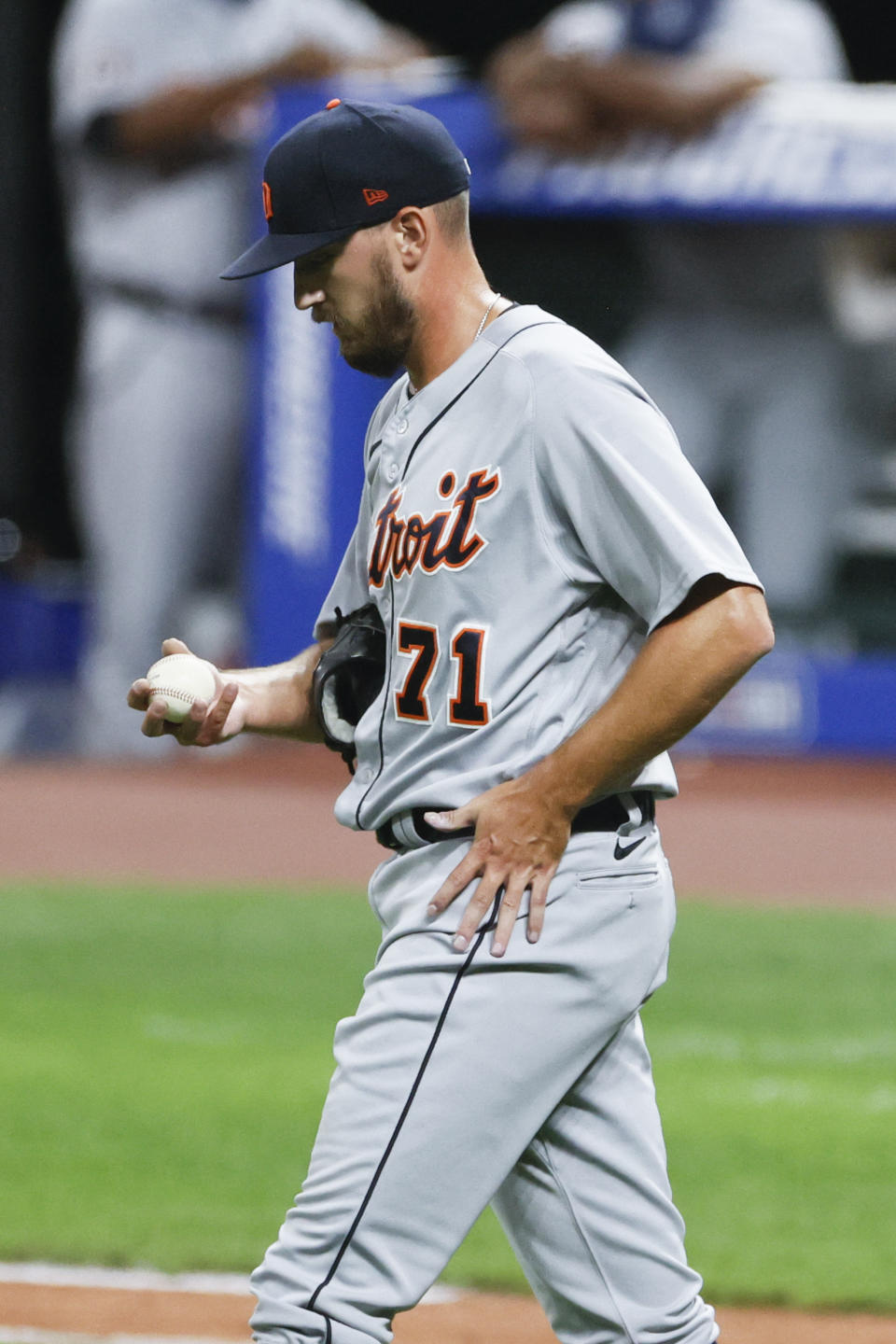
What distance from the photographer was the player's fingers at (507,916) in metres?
2.43

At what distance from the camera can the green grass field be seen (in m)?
4.30

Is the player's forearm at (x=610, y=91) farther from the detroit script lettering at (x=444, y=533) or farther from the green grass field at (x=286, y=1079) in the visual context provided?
the detroit script lettering at (x=444, y=533)

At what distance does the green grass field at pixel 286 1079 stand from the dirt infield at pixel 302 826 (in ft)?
1.50

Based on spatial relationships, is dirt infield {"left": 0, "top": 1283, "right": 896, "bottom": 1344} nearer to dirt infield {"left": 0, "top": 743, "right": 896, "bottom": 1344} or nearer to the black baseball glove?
the black baseball glove

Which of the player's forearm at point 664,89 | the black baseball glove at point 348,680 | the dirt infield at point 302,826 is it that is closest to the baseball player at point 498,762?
the black baseball glove at point 348,680

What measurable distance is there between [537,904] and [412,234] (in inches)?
32.1

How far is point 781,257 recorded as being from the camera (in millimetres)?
11758

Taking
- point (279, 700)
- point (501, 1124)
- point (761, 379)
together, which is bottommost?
point (761, 379)

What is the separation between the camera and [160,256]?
11.3 meters

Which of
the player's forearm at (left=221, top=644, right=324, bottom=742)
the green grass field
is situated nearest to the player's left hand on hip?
the player's forearm at (left=221, top=644, right=324, bottom=742)

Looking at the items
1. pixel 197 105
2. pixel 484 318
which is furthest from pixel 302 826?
pixel 484 318

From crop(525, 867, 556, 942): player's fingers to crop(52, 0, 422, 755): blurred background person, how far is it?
29.8 feet

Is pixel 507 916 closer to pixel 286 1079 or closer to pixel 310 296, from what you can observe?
pixel 310 296

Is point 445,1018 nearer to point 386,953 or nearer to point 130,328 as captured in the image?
point 386,953
